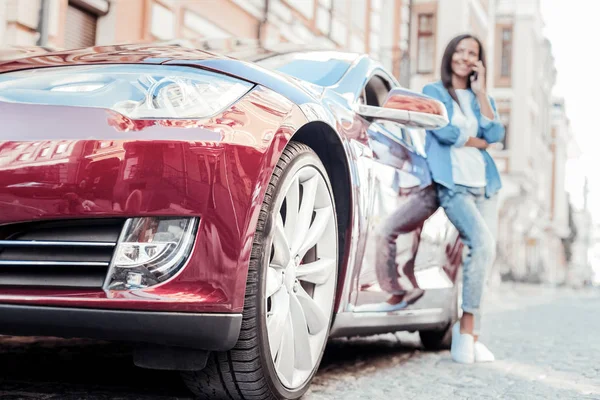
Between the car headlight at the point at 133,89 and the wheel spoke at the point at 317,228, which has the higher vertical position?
the car headlight at the point at 133,89

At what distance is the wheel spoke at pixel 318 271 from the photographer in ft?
9.22

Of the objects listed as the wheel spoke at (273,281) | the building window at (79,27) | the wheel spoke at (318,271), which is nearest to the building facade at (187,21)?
the building window at (79,27)

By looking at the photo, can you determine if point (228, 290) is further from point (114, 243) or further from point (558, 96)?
point (558, 96)

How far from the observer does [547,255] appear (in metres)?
54.0

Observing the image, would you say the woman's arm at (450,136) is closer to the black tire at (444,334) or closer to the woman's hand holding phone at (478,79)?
the woman's hand holding phone at (478,79)

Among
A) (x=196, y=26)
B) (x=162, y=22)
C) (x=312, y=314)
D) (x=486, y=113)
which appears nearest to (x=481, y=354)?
(x=486, y=113)

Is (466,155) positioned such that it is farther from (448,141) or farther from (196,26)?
(196,26)

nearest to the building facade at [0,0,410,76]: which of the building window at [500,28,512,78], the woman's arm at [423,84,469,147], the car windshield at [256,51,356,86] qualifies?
the car windshield at [256,51,356,86]

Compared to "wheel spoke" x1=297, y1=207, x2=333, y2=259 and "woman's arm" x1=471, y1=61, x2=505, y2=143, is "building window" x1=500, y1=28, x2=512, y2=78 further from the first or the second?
"wheel spoke" x1=297, y1=207, x2=333, y2=259

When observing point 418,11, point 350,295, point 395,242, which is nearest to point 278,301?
point 350,295

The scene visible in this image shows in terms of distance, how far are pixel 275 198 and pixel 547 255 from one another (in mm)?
53927

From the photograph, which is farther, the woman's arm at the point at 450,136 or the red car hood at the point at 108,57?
the woman's arm at the point at 450,136

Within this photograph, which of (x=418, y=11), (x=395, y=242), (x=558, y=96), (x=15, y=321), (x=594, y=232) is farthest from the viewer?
(x=594, y=232)

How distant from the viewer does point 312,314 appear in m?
2.88
